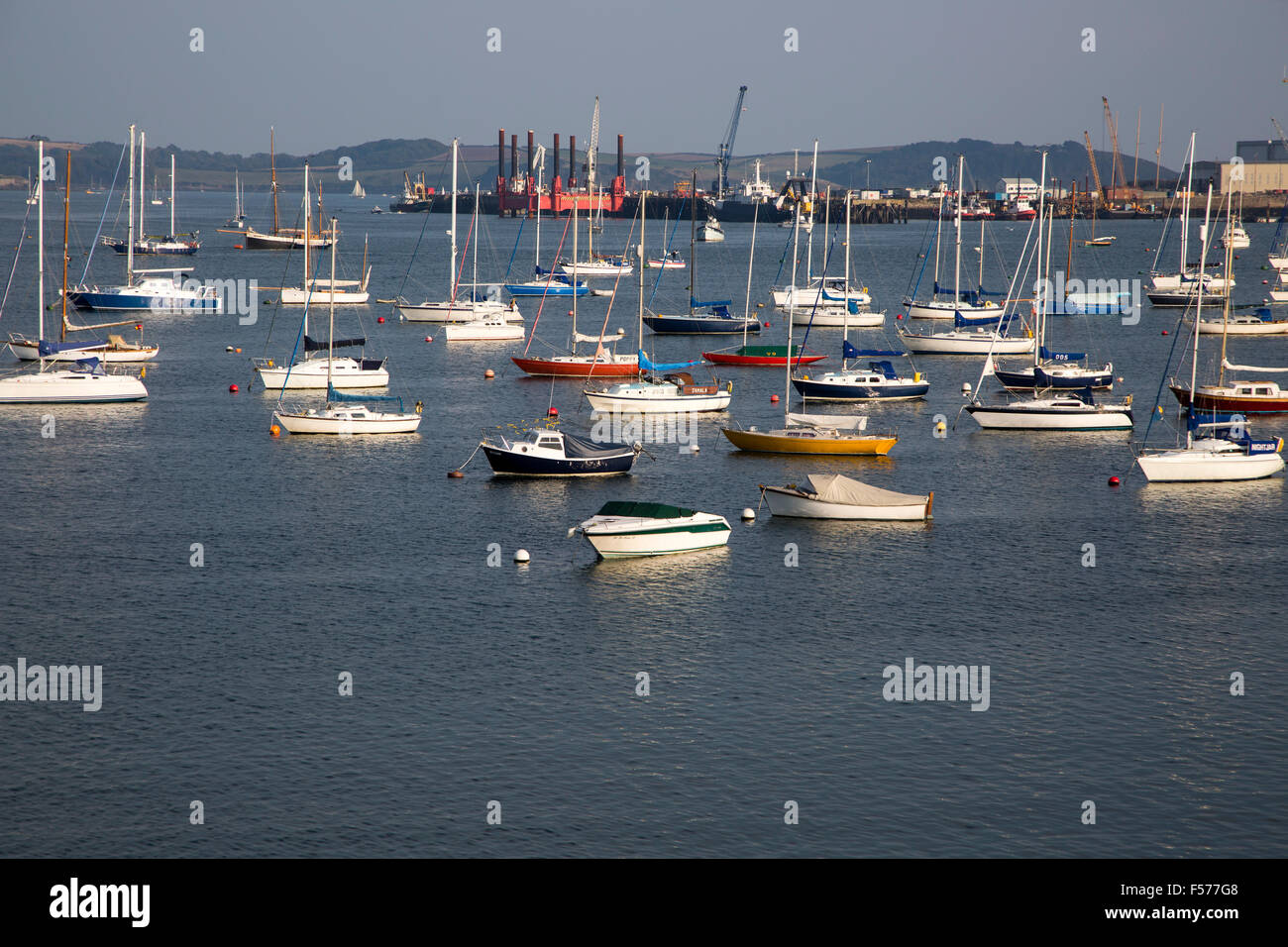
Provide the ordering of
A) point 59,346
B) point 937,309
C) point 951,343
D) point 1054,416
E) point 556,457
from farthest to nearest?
point 937,309, point 951,343, point 59,346, point 1054,416, point 556,457

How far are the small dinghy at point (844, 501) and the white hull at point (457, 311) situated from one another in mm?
63740

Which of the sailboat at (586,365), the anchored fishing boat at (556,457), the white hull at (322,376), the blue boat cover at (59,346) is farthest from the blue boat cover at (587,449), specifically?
the blue boat cover at (59,346)

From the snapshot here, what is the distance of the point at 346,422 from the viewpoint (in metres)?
73.0

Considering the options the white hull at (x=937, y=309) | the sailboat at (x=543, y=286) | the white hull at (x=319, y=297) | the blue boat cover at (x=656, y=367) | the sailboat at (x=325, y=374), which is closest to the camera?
the sailboat at (x=325, y=374)

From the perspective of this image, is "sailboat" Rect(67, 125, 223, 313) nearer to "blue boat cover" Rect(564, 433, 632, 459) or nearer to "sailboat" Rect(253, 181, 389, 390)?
"sailboat" Rect(253, 181, 389, 390)

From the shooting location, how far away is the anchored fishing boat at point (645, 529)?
165 feet

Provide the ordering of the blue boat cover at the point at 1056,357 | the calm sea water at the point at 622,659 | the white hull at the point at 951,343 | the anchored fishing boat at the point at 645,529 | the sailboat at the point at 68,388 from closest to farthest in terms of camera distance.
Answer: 1. the calm sea water at the point at 622,659
2. the anchored fishing boat at the point at 645,529
3. the sailboat at the point at 68,388
4. the blue boat cover at the point at 1056,357
5. the white hull at the point at 951,343

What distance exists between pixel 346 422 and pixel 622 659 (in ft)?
117

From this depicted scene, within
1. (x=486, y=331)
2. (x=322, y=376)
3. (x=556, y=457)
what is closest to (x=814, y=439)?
(x=556, y=457)

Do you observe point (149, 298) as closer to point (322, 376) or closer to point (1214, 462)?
point (322, 376)

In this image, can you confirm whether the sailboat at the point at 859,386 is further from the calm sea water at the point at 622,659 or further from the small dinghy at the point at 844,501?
the small dinghy at the point at 844,501

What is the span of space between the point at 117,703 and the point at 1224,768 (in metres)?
28.1

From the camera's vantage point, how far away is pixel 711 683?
3966cm

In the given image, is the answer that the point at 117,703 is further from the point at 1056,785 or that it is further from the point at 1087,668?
the point at 1087,668
